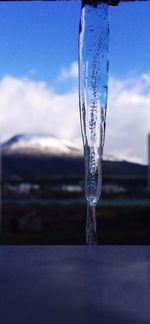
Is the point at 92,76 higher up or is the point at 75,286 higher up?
the point at 92,76

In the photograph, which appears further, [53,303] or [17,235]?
[17,235]

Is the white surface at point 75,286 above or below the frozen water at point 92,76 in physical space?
below

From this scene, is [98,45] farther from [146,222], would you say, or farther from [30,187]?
[30,187]

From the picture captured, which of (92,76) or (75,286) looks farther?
(92,76)

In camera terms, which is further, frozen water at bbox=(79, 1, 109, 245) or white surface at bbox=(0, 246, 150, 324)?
frozen water at bbox=(79, 1, 109, 245)

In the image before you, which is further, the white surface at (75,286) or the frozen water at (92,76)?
the frozen water at (92,76)

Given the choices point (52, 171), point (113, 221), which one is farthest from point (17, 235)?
point (52, 171)

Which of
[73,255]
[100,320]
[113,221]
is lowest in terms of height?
[100,320]

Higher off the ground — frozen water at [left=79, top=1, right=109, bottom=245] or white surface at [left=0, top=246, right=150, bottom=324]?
frozen water at [left=79, top=1, right=109, bottom=245]
